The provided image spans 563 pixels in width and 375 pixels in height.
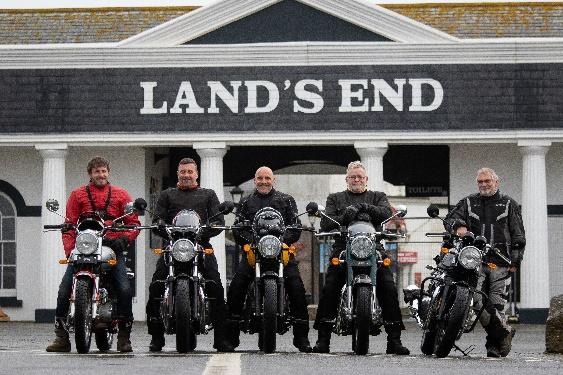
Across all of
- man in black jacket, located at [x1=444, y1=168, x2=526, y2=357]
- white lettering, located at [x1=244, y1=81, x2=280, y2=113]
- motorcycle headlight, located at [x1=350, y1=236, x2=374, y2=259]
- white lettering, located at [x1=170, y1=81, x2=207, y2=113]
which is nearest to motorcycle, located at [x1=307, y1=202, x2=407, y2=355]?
motorcycle headlight, located at [x1=350, y1=236, x2=374, y2=259]

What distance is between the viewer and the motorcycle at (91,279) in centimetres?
1443

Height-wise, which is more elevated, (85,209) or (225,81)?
(225,81)

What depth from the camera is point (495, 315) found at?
1568 cm

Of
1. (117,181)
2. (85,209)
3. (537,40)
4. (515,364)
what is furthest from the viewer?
(117,181)

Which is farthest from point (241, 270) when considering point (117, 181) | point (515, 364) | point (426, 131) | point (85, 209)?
point (117, 181)

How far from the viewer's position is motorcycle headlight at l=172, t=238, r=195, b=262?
14.7m

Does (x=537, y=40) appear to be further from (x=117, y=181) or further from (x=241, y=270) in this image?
(x=241, y=270)

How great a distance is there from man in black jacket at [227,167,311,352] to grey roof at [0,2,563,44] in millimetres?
16385

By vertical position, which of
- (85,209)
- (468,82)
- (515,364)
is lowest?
(515,364)

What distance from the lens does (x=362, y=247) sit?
15.0 meters

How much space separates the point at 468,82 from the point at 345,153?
4.39m

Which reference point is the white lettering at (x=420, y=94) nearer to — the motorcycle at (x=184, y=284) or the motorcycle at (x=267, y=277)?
the motorcycle at (x=267, y=277)

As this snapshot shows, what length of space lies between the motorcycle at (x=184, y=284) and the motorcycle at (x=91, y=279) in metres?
0.44

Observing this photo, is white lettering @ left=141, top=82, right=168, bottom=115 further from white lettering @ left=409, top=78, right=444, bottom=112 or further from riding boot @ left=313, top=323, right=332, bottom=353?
riding boot @ left=313, top=323, right=332, bottom=353
